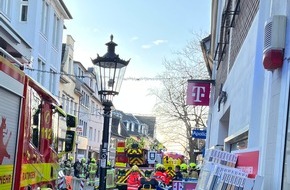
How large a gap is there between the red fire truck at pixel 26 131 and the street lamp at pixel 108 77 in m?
1.12

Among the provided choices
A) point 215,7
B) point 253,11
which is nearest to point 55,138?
point 253,11

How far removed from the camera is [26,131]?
584 centimetres

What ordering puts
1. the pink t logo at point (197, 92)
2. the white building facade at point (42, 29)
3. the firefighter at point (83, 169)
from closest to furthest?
1. the pink t logo at point (197, 92)
2. the white building facade at point (42, 29)
3. the firefighter at point (83, 169)

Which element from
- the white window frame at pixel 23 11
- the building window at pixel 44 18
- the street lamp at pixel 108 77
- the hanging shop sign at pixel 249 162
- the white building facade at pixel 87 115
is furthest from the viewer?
the white building facade at pixel 87 115

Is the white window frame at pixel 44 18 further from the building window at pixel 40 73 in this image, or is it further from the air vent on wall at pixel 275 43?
the air vent on wall at pixel 275 43

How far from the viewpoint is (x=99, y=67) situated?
8.73 meters

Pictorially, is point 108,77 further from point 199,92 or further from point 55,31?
point 55,31

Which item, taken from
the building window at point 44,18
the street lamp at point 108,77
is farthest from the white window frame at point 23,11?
the street lamp at point 108,77

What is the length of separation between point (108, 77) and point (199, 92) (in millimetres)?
7899

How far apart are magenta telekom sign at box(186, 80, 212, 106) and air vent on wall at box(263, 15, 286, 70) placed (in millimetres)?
11710

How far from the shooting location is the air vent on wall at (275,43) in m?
3.60

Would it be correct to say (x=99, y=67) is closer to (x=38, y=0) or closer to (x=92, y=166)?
(x=38, y=0)

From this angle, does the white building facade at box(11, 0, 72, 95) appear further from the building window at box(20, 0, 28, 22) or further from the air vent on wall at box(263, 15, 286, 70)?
the air vent on wall at box(263, 15, 286, 70)

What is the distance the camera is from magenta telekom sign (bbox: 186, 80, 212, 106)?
15.6 m
